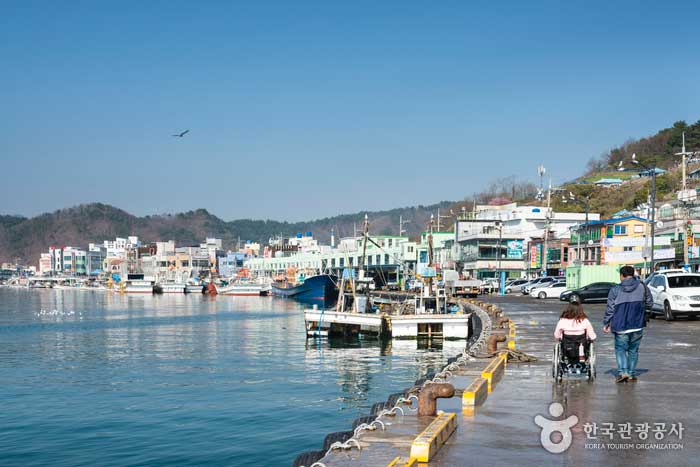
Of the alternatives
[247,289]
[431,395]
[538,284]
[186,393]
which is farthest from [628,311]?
[247,289]

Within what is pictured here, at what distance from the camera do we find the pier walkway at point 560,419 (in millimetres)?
8898

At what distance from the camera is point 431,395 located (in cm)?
1084

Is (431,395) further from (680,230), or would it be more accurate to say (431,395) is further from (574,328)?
(680,230)

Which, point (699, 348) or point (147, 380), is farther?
point (147, 380)

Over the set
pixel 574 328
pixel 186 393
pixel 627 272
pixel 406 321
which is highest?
pixel 627 272

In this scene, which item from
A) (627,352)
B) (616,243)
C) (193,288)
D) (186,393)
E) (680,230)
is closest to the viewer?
(627,352)

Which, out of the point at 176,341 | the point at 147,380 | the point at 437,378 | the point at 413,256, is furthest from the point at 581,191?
the point at 437,378

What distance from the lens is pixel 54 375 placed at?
1238 inches

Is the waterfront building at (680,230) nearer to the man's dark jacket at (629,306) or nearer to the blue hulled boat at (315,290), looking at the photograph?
the blue hulled boat at (315,290)

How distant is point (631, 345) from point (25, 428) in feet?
53.1

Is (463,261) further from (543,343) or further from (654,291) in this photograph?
(543,343)

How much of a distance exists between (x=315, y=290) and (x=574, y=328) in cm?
9618

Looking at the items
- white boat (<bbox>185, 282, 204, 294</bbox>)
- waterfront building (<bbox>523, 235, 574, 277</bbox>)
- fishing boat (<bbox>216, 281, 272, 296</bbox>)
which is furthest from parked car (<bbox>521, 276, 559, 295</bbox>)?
white boat (<bbox>185, 282, 204, 294</bbox>)

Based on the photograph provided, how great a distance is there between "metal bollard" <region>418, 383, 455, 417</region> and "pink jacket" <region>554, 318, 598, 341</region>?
3.53 meters
